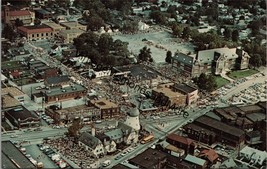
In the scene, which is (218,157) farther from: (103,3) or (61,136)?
(103,3)

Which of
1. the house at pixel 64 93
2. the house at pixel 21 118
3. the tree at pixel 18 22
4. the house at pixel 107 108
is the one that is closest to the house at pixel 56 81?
the house at pixel 64 93

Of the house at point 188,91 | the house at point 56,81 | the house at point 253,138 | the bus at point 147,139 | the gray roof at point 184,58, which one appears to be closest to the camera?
the bus at point 147,139

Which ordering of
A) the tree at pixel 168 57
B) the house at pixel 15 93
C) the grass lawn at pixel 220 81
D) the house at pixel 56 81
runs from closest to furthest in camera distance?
the house at pixel 15 93 → the house at pixel 56 81 → the grass lawn at pixel 220 81 → the tree at pixel 168 57

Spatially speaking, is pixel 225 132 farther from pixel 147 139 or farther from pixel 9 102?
pixel 9 102

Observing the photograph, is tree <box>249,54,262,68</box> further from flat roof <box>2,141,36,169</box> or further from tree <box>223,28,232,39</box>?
flat roof <box>2,141,36,169</box>

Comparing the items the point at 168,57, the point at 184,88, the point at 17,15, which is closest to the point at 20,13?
the point at 17,15

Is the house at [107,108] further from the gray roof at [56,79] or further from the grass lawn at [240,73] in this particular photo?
the grass lawn at [240,73]

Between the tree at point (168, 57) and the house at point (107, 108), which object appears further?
the tree at point (168, 57)
